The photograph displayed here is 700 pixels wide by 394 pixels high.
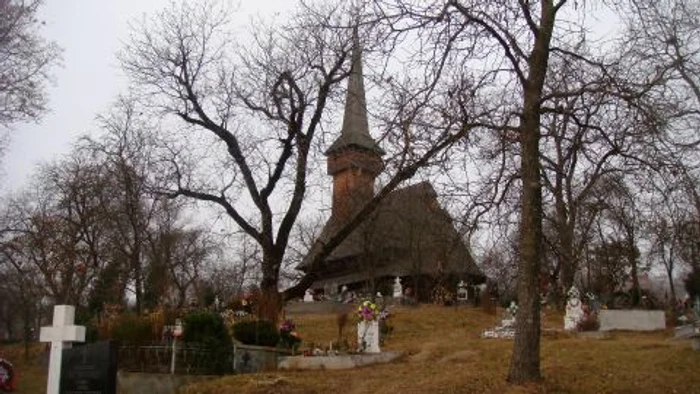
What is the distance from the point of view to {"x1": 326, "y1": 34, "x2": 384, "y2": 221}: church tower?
14.3 meters

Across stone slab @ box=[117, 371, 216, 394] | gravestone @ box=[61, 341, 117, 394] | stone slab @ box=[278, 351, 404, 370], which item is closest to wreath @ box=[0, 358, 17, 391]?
stone slab @ box=[117, 371, 216, 394]

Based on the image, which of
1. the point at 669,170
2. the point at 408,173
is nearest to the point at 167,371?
the point at 408,173

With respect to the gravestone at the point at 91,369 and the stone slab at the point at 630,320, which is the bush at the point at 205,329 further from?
the stone slab at the point at 630,320

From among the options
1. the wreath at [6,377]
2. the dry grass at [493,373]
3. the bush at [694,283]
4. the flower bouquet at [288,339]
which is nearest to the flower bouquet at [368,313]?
the dry grass at [493,373]

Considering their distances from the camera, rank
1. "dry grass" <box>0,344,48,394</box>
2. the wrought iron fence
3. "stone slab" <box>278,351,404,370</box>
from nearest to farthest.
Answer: the wrought iron fence, "stone slab" <box>278,351,404,370</box>, "dry grass" <box>0,344,48,394</box>

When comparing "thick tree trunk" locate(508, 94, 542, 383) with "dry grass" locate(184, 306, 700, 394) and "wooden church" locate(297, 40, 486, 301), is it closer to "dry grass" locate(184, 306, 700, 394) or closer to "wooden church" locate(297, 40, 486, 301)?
"dry grass" locate(184, 306, 700, 394)

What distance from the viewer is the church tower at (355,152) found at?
46.9 ft

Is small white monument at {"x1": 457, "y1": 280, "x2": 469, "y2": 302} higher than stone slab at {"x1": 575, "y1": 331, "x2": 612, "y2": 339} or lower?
higher

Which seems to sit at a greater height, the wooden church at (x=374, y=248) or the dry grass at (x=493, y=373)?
the wooden church at (x=374, y=248)

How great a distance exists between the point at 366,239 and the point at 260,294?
19.4 metres

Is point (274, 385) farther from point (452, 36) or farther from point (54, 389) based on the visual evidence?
point (452, 36)

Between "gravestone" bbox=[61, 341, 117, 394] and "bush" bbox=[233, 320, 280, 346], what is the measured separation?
7.60 meters

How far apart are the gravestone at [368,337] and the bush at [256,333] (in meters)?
2.15

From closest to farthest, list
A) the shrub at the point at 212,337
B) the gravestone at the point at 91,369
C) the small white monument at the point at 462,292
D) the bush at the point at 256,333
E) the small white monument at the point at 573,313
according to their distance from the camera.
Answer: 1. the gravestone at the point at 91,369
2. the shrub at the point at 212,337
3. the bush at the point at 256,333
4. the small white monument at the point at 573,313
5. the small white monument at the point at 462,292
